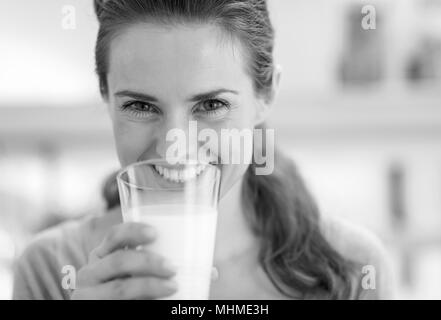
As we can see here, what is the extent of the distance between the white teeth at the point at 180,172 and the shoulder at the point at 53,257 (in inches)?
14.1

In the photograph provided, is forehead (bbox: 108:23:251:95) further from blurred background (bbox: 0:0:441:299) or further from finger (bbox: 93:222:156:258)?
blurred background (bbox: 0:0:441:299)

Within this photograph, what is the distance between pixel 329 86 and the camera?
171 centimetres

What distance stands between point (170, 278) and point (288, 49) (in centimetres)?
129

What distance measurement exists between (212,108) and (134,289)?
0.24 m

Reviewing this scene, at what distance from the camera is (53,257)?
2.84ft

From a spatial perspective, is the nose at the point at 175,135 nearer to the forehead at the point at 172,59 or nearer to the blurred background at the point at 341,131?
the forehead at the point at 172,59

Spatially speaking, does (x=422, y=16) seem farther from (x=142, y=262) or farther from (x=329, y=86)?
(x=142, y=262)

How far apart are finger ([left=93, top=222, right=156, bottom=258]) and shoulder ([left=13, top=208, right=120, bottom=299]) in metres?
0.35

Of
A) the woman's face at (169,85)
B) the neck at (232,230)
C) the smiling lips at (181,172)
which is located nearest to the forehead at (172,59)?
the woman's face at (169,85)

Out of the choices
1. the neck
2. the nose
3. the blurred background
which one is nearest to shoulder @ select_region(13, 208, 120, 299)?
the neck

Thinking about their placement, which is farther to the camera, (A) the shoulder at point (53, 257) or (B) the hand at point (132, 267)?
(A) the shoulder at point (53, 257)

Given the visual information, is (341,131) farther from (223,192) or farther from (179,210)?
(179,210)

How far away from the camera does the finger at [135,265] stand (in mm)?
465

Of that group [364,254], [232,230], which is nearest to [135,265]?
[232,230]
